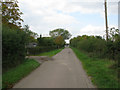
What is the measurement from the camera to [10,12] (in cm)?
1611

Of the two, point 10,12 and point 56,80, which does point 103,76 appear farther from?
point 10,12

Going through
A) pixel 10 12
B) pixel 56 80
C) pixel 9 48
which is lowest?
pixel 56 80

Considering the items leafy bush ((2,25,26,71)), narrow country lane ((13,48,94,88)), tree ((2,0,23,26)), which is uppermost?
tree ((2,0,23,26))

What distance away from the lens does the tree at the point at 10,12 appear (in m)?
15.5

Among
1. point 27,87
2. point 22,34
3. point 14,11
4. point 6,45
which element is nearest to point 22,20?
point 14,11

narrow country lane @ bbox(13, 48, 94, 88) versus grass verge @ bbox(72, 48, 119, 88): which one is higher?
grass verge @ bbox(72, 48, 119, 88)

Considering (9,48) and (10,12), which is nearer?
(9,48)

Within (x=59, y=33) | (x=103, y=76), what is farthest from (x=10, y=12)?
(x=59, y=33)

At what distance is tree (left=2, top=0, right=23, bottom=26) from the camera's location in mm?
15474

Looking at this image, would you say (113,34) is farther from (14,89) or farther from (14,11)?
(14,11)

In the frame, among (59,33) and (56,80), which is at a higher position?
(59,33)

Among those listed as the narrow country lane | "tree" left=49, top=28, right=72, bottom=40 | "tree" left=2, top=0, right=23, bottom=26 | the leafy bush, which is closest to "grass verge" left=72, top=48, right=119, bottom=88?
the narrow country lane

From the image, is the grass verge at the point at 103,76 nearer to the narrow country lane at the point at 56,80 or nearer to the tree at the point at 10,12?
the narrow country lane at the point at 56,80

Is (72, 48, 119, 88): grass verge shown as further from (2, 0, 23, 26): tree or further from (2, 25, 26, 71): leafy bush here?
(2, 0, 23, 26): tree
